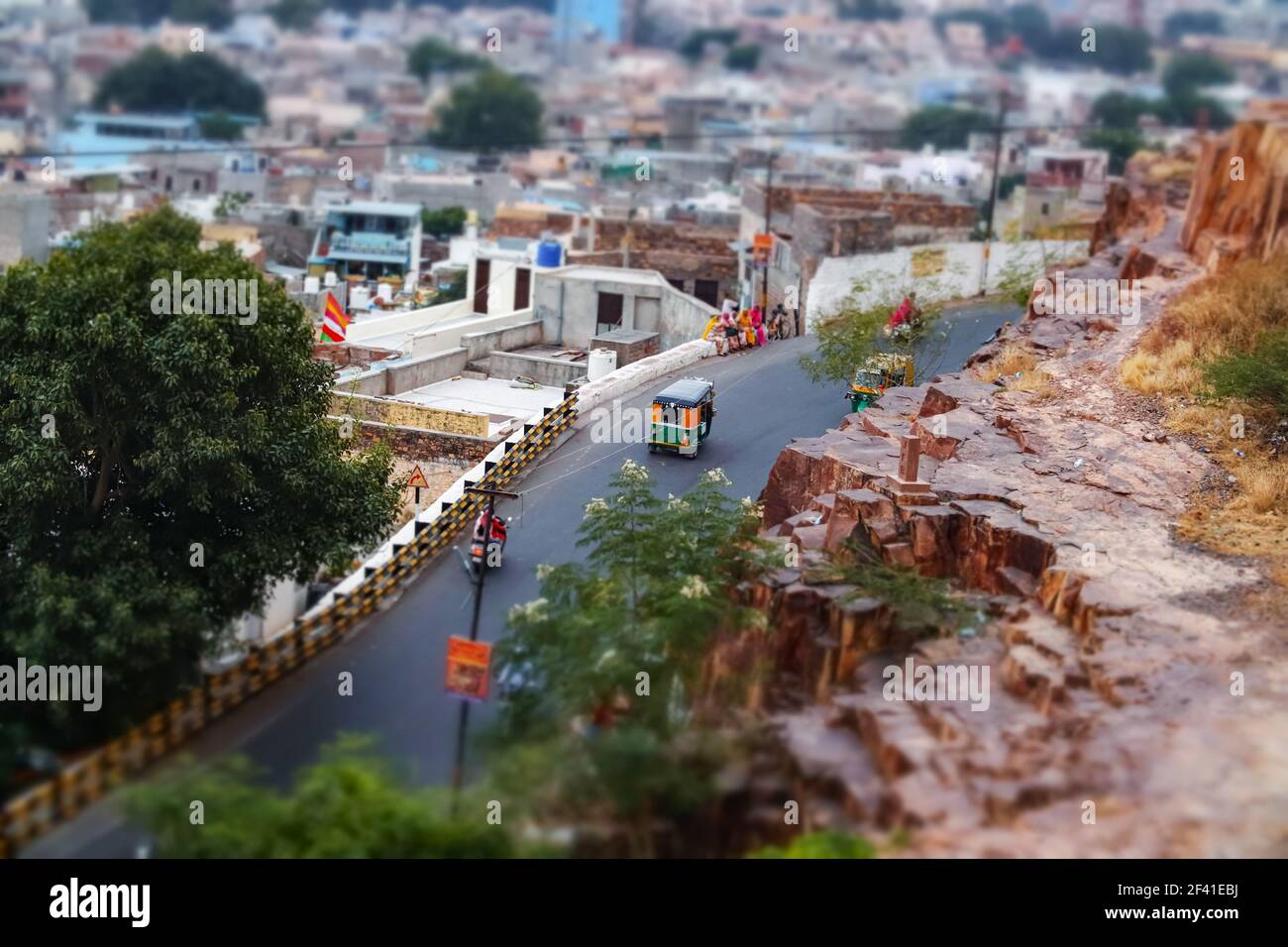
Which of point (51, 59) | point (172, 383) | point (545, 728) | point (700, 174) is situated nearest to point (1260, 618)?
point (545, 728)

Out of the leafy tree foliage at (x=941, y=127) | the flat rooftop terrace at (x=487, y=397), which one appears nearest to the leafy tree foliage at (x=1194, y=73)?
the leafy tree foliage at (x=941, y=127)

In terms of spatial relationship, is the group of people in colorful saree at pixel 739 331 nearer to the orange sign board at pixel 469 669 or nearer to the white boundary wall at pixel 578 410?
the white boundary wall at pixel 578 410

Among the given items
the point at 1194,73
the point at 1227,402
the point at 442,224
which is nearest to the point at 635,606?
the point at 1227,402

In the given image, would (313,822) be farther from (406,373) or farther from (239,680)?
(406,373)

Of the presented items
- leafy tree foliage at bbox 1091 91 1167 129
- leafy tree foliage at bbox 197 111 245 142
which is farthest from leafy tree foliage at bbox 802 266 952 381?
leafy tree foliage at bbox 1091 91 1167 129

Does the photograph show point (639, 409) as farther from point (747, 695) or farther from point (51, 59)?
point (51, 59)
